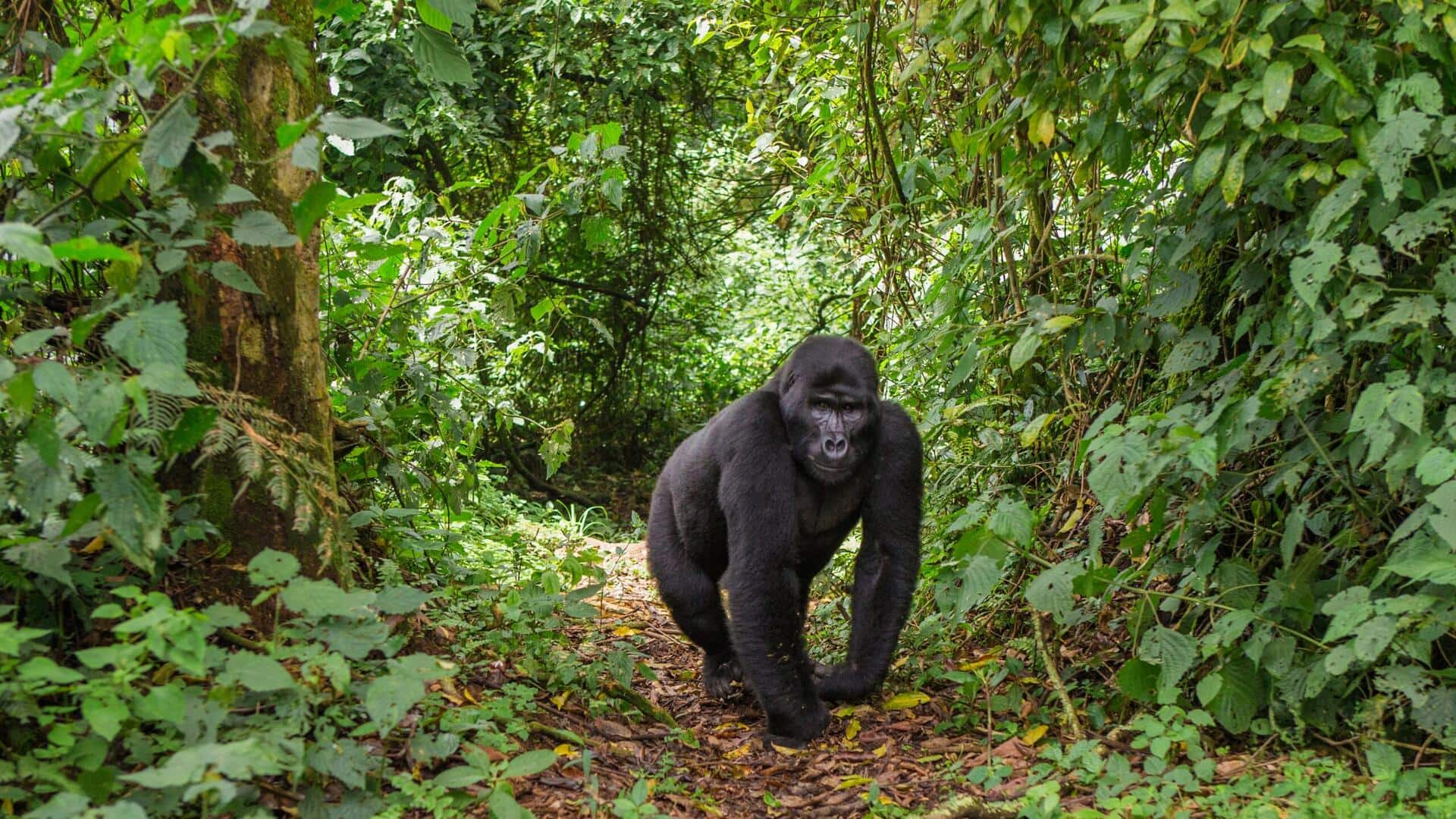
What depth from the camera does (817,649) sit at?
5344mm


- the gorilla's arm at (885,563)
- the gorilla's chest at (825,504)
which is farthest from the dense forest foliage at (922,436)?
the gorilla's chest at (825,504)

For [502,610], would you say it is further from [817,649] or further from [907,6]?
[907,6]

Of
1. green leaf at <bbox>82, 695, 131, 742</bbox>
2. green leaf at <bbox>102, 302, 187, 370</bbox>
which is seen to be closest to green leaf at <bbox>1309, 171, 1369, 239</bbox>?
green leaf at <bbox>102, 302, 187, 370</bbox>

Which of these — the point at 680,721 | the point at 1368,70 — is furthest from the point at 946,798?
the point at 1368,70

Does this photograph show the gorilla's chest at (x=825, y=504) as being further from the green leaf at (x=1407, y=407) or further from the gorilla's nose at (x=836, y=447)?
the green leaf at (x=1407, y=407)

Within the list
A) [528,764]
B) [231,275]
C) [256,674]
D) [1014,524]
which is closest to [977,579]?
[1014,524]

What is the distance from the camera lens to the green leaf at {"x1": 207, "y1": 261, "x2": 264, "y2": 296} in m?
2.79

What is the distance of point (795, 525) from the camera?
4316 millimetres

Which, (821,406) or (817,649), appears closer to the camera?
(821,406)

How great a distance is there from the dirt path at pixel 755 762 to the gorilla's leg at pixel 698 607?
12 centimetres

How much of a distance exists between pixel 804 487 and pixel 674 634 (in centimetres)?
162

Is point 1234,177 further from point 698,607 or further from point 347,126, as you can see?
point 698,607

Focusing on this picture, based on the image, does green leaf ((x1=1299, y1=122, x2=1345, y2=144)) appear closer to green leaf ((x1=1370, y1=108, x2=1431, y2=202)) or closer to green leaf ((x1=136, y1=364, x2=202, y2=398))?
green leaf ((x1=1370, y1=108, x2=1431, y2=202))

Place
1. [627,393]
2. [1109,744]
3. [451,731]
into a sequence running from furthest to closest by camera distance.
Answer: [627,393] < [1109,744] < [451,731]
